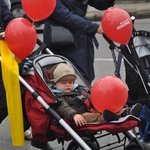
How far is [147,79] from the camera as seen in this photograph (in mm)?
4746

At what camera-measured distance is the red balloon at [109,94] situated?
164 inches

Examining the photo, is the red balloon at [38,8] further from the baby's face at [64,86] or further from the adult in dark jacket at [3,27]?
the baby's face at [64,86]

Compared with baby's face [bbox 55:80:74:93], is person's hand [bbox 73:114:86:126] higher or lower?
lower

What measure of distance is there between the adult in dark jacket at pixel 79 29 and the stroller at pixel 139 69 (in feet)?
0.76

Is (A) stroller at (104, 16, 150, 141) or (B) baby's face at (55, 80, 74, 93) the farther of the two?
(A) stroller at (104, 16, 150, 141)

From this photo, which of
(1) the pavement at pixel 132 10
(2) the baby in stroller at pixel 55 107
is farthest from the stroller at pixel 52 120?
(1) the pavement at pixel 132 10

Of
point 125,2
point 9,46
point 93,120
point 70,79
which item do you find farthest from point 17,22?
point 125,2

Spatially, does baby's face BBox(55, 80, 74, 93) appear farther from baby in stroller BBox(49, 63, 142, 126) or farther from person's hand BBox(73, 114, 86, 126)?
person's hand BBox(73, 114, 86, 126)

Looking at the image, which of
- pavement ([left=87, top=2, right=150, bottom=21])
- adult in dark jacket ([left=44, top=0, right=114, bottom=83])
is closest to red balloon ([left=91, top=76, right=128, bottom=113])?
adult in dark jacket ([left=44, top=0, right=114, bottom=83])

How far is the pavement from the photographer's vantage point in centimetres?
1625

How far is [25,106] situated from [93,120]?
61cm

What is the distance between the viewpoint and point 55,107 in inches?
171

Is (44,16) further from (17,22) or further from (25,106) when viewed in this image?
(25,106)

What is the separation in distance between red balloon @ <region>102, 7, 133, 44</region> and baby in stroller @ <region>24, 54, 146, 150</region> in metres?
0.44
